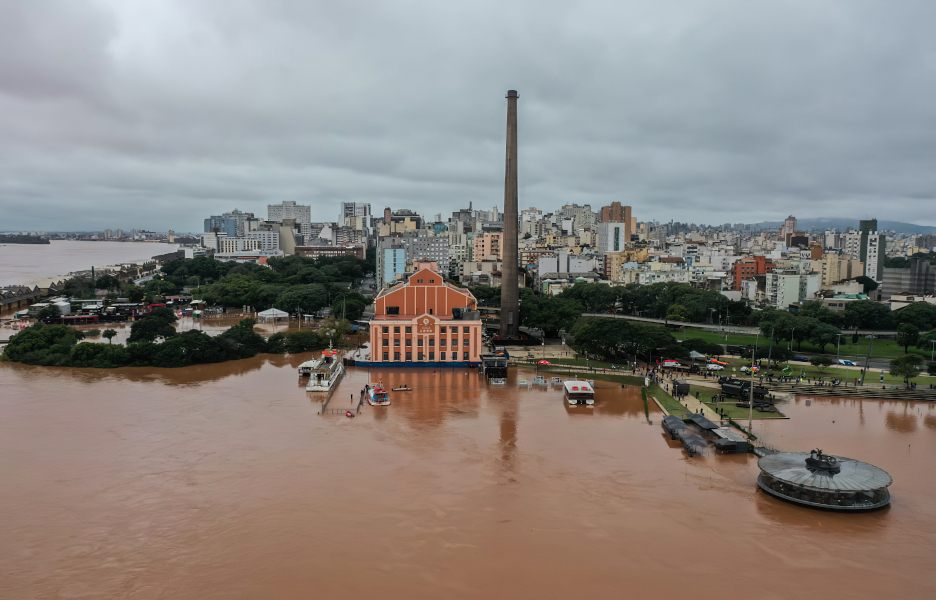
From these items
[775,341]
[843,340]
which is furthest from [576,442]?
[843,340]

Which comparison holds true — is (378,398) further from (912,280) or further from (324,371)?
(912,280)

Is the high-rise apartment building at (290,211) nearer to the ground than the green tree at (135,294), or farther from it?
farther from it

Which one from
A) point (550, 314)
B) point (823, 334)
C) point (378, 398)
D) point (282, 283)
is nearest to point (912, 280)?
point (823, 334)

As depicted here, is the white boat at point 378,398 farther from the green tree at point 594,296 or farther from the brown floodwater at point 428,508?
the green tree at point 594,296

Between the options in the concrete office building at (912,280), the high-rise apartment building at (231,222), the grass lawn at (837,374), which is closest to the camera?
the grass lawn at (837,374)

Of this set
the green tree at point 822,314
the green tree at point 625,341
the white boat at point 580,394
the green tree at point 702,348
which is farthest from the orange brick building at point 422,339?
the green tree at point 822,314

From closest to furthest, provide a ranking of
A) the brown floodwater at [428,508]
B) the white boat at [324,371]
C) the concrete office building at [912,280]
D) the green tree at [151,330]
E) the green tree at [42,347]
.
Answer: the brown floodwater at [428,508], the white boat at [324,371], the green tree at [42,347], the green tree at [151,330], the concrete office building at [912,280]

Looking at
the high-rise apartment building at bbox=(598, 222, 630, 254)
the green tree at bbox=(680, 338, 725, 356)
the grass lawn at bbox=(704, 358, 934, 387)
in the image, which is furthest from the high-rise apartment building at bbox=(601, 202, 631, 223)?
the grass lawn at bbox=(704, 358, 934, 387)

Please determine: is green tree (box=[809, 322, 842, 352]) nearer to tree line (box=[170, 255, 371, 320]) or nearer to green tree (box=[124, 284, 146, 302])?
tree line (box=[170, 255, 371, 320])
